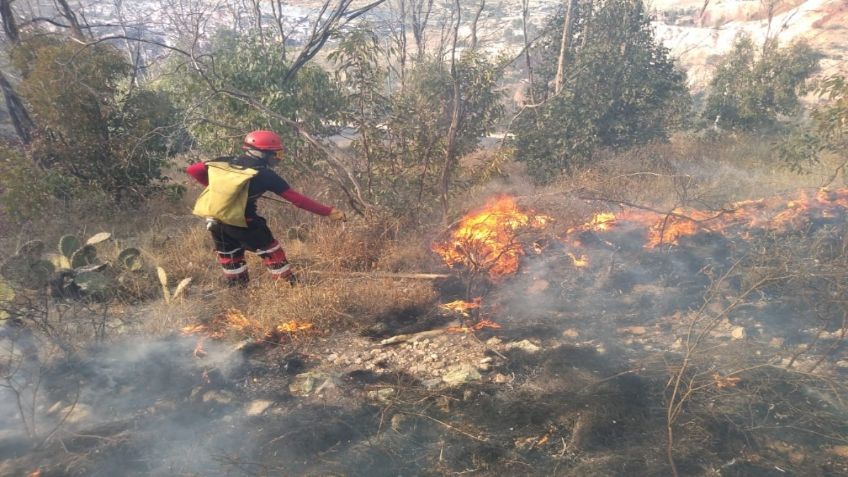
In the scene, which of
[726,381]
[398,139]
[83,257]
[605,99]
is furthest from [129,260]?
[605,99]

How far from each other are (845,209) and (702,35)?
29.7m

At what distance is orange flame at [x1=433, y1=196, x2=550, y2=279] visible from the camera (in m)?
5.33

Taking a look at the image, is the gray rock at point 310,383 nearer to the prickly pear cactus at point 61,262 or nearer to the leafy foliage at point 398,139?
the leafy foliage at point 398,139

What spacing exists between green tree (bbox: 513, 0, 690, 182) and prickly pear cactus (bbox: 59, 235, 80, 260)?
24.9 ft

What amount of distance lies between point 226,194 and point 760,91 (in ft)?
41.5

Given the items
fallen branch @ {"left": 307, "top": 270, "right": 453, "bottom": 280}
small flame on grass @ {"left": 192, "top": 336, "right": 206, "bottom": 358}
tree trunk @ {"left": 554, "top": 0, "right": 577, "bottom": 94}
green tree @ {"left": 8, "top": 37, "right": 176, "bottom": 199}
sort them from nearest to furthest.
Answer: small flame on grass @ {"left": 192, "top": 336, "right": 206, "bottom": 358} → fallen branch @ {"left": 307, "top": 270, "right": 453, "bottom": 280} → green tree @ {"left": 8, "top": 37, "right": 176, "bottom": 199} → tree trunk @ {"left": 554, "top": 0, "right": 577, "bottom": 94}

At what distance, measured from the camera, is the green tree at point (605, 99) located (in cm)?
945

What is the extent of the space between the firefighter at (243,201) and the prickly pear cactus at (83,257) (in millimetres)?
1589

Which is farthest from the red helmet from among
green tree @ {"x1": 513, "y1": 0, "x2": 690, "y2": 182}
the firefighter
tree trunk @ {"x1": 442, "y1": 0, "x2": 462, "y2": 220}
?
green tree @ {"x1": 513, "y1": 0, "x2": 690, "y2": 182}

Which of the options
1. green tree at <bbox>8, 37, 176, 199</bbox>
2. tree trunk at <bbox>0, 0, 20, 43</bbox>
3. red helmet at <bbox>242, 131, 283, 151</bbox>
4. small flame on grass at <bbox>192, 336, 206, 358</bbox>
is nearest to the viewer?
small flame on grass at <bbox>192, 336, 206, 358</bbox>

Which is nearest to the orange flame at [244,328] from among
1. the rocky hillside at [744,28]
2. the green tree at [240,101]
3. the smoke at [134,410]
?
the smoke at [134,410]

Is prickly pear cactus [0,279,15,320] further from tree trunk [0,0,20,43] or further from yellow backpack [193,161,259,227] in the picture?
tree trunk [0,0,20,43]

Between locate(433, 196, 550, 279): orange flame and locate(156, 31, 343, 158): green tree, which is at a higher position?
locate(156, 31, 343, 158): green tree

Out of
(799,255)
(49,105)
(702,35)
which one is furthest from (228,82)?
(702,35)
